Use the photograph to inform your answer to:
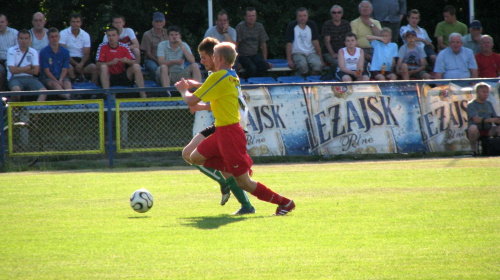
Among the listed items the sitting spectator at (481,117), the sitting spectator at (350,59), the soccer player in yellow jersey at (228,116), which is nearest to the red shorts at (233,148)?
the soccer player in yellow jersey at (228,116)

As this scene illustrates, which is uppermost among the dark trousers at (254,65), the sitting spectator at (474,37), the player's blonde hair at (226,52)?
the sitting spectator at (474,37)

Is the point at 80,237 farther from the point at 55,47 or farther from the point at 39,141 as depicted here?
the point at 55,47

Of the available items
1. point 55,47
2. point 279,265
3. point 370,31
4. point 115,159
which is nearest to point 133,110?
point 115,159

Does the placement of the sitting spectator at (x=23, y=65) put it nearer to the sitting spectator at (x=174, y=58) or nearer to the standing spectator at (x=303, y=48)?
the sitting spectator at (x=174, y=58)

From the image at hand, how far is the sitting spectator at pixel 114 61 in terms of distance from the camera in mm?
16203

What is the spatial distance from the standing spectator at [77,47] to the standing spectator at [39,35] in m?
0.40

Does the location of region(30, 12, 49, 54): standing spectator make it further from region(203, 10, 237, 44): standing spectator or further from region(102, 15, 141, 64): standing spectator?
region(203, 10, 237, 44): standing spectator

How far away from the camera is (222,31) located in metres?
17.2

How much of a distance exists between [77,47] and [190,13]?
520cm

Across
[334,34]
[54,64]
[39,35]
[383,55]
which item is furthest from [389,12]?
[39,35]

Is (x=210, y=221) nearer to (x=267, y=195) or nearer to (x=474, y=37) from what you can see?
(x=267, y=195)

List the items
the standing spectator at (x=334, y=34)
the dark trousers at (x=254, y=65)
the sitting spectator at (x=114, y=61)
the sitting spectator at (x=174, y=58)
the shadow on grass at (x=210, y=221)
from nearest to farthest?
the shadow on grass at (x=210, y=221)
the sitting spectator at (x=114, y=61)
the sitting spectator at (x=174, y=58)
the dark trousers at (x=254, y=65)
the standing spectator at (x=334, y=34)

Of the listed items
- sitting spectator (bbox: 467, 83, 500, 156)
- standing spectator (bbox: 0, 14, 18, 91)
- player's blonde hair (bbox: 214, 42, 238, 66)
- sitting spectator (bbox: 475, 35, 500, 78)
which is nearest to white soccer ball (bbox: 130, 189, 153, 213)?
player's blonde hair (bbox: 214, 42, 238, 66)

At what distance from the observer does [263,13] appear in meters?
21.5
